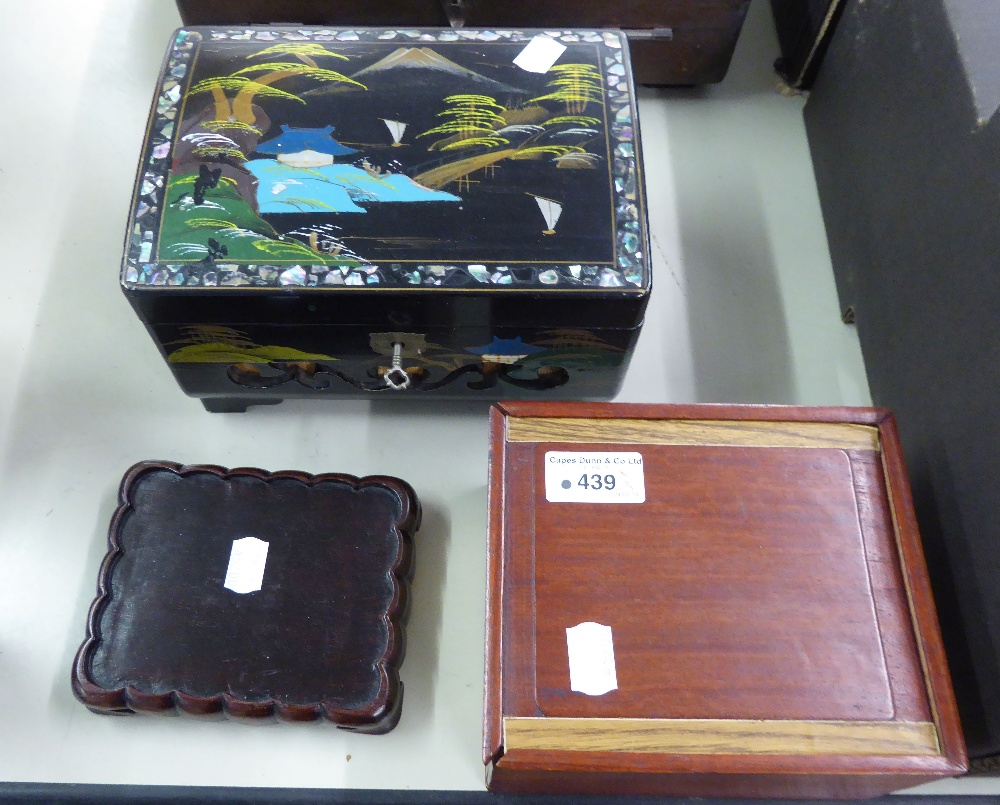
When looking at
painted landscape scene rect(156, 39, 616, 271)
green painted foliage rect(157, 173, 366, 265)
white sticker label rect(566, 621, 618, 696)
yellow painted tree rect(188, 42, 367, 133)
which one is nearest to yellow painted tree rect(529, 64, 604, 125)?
painted landscape scene rect(156, 39, 616, 271)

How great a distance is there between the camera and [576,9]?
1428mm

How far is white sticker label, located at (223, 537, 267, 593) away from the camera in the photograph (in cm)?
A: 111

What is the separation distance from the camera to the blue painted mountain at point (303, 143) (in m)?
1.13

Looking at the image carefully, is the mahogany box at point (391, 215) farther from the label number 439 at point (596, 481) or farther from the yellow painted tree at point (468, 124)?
the label number 439 at point (596, 481)

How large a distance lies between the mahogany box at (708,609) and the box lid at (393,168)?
203mm

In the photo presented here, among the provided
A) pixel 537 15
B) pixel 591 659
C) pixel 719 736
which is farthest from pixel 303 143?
pixel 719 736

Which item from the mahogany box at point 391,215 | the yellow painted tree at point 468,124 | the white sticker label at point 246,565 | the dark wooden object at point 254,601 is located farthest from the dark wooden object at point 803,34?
the white sticker label at point 246,565

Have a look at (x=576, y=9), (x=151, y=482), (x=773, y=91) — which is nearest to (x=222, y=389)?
(x=151, y=482)

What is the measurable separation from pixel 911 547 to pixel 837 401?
379 mm

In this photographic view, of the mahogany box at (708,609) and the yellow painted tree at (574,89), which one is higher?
the yellow painted tree at (574,89)

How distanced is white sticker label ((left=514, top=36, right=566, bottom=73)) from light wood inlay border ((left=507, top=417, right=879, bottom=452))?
52 cm

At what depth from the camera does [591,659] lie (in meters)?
0.91

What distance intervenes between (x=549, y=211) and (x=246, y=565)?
0.58m

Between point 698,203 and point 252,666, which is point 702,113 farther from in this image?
point 252,666
